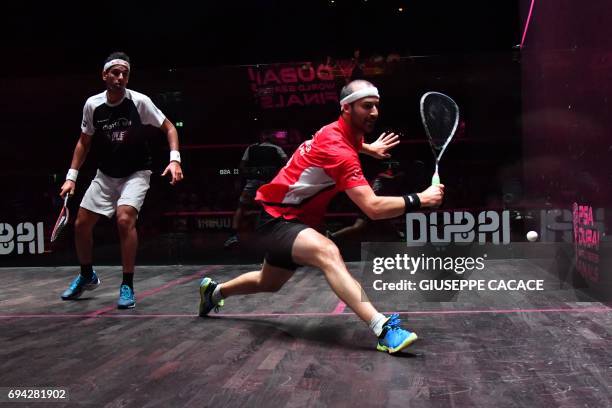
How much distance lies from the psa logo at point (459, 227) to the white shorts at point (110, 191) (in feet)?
7.19

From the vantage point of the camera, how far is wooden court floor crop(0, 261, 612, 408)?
138cm

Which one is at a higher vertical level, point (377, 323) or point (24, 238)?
point (24, 238)

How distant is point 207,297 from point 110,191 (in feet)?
2.81

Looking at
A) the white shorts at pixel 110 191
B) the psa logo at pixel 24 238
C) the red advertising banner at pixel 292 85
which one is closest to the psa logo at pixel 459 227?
the red advertising banner at pixel 292 85

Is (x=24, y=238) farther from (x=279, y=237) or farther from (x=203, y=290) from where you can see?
(x=279, y=237)

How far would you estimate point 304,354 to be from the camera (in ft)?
5.84

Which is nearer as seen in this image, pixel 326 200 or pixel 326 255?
pixel 326 255

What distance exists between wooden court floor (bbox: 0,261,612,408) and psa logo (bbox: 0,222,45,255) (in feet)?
6.55

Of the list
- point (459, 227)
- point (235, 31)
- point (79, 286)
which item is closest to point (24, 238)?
point (79, 286)

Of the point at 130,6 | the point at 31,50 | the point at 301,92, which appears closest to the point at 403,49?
the point at 301,92

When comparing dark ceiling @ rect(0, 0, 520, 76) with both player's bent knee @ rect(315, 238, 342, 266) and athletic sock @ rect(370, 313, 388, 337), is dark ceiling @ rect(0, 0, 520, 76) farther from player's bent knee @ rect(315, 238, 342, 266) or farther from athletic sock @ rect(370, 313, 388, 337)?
athletic sock @ rect(370, 313, 388, 337)

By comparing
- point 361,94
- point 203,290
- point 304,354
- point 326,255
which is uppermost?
point 361,94

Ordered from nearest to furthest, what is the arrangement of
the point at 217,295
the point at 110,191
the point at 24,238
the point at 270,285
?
the point at 270,285 < the point at 217,295 < the point at 110,191 < the point at 24,238

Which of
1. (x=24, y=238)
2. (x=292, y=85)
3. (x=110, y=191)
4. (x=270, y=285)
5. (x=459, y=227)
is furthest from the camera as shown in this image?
(x=24, y=238)
